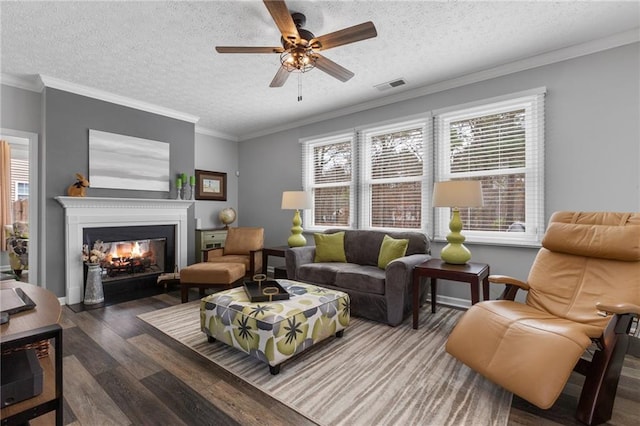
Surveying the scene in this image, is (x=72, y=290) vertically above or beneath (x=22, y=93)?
beneath

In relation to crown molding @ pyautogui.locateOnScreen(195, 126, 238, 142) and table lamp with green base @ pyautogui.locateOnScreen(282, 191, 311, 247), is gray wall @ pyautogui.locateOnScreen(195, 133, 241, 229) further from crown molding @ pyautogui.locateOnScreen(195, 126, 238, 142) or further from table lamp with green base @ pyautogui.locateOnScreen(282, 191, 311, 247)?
table lamp with green base @ pyautogui.locateOnScreen(282, 191, 311, 247)

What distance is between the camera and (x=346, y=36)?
1992 mm

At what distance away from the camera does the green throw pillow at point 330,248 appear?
3.76 m

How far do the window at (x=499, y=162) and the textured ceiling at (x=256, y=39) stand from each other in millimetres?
484

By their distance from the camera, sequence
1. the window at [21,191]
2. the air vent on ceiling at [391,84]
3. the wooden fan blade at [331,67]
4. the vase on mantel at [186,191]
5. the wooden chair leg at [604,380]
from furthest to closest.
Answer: the window at [21,191] < the vase on mantel at [186,191] < the air vent on ceiling at [391,84] < the wooden fan blade at [331,67] < the wooden chair leg at [604,380]

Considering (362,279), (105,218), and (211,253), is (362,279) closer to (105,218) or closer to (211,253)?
(211,253)

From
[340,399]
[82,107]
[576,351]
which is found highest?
[82,107]

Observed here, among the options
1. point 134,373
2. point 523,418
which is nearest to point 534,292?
point 523,418

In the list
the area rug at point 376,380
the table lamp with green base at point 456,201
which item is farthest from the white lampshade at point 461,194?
the area rug at point 376,380

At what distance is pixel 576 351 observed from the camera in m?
1.49

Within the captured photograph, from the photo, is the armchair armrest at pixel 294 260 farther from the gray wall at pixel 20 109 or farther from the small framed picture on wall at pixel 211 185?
the gray wall at pixel 20 109

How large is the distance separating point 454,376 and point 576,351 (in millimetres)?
733

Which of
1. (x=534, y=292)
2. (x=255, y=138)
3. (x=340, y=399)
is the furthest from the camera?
(x=255, y=138)

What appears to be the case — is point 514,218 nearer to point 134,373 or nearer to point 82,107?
point 134,373
